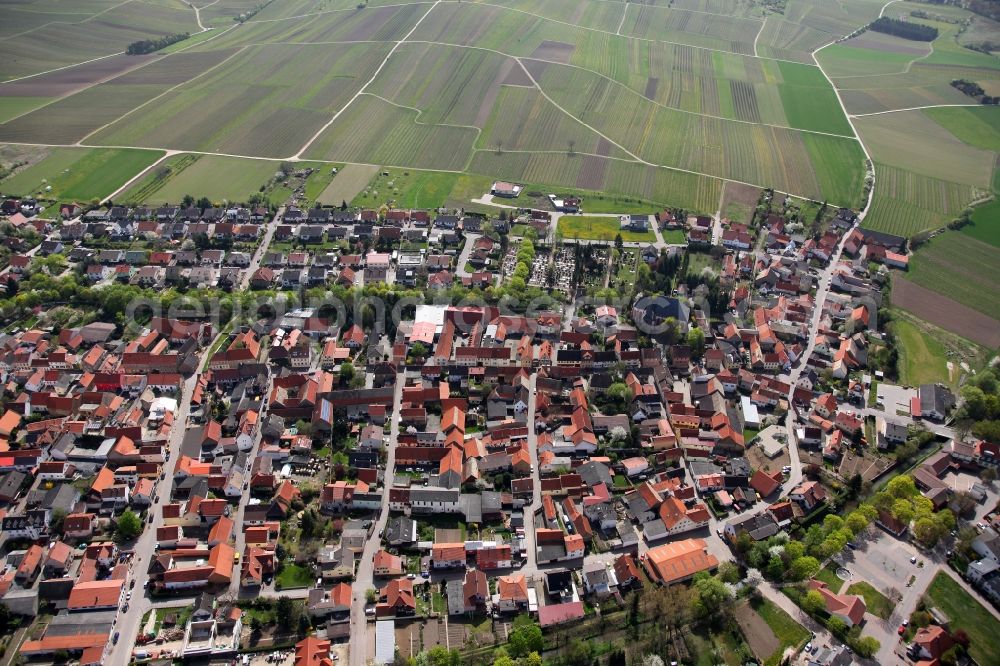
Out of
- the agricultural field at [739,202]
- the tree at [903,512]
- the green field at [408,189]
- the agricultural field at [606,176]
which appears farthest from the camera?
the agricultural field at [606,176]

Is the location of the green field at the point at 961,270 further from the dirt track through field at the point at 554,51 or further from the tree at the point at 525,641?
the dirt track through field at the point at 554,51

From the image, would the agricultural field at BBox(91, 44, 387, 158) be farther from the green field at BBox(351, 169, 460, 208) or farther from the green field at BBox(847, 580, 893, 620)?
the green field at BBox(847, 580, 893, 620)

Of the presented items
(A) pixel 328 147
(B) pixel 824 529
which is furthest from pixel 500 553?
(A) pixel 328 147

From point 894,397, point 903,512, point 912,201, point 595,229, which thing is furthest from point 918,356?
point 595,229

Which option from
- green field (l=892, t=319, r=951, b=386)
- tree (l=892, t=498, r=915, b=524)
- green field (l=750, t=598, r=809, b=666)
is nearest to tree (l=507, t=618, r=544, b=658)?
green field (l=750, t=598, r=809, b=666)

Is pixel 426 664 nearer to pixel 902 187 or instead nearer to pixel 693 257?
pixel 693 257

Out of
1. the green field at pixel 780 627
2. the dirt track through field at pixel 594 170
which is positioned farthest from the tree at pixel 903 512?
the dirt track through field at pixel 594 170
